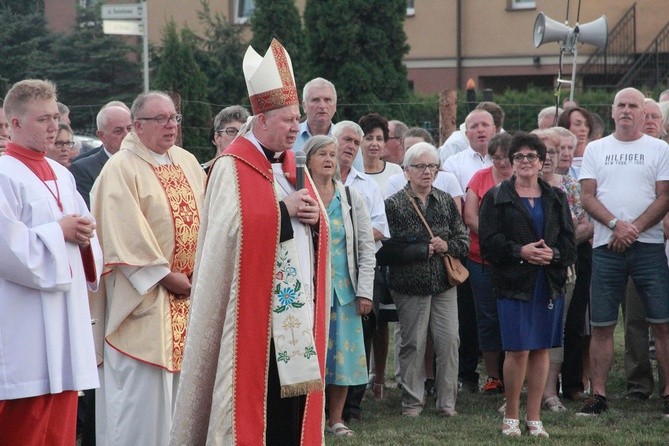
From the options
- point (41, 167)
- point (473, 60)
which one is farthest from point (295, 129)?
point (473, 60)

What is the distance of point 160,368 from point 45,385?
1237mm

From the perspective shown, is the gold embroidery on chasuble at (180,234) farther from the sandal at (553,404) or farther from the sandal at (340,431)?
the sandal at (553,404)

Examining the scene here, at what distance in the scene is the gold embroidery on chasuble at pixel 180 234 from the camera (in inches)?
271

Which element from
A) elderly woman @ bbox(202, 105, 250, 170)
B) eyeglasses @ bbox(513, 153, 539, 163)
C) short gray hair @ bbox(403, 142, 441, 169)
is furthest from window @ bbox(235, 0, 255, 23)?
eyeglasses @ bbox(513, 153, 539, 163)

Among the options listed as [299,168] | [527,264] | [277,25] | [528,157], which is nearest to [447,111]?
[528,157]

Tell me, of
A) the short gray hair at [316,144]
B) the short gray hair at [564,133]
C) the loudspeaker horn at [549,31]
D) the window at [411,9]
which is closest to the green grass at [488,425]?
the short gray hair at [316,144]

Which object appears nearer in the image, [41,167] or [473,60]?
[41,167]

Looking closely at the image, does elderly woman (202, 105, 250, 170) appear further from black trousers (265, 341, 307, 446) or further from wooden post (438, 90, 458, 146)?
wooden post (438, 90, 458, 146)

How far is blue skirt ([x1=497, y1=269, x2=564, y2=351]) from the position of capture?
800 centimetres

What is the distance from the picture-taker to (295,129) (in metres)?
5.83

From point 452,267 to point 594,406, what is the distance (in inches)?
57.5

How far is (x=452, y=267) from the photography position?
8805 millimetres

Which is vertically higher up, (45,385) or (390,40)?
(390,40)

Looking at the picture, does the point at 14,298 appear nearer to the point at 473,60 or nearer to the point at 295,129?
the point at 295,129
